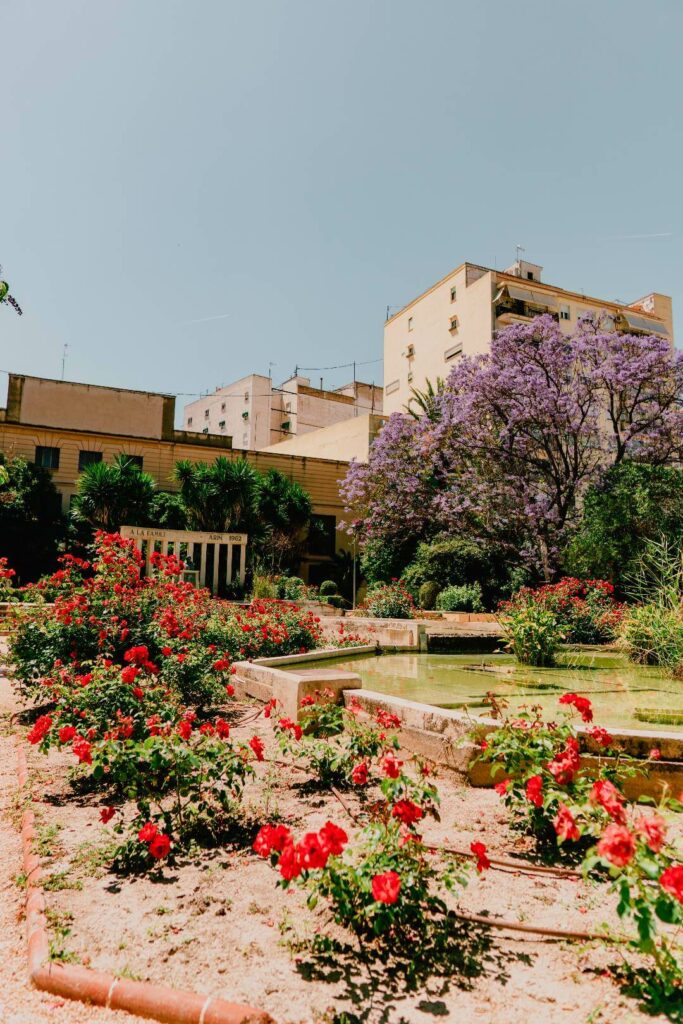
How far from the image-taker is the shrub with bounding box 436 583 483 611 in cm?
1751

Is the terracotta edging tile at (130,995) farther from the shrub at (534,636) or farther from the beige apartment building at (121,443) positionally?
the beige apartment building at (121,443)

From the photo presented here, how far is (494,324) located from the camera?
101 feet

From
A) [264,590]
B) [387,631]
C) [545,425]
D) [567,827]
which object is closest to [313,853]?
[567,827]

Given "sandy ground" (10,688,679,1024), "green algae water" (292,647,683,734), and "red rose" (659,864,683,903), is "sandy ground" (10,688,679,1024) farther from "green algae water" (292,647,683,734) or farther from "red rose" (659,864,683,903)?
"green algae water" (292,647,683,734)

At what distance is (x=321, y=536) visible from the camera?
2697 cm

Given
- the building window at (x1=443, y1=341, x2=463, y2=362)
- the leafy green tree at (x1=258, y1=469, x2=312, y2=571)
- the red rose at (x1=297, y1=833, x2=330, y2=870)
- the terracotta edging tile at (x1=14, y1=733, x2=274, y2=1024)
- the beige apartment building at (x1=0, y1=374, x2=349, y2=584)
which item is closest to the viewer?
the terracotta edging tile at (x1=14, y1=733, x2=274, y2=1024)

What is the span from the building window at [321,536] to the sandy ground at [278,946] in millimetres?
23458

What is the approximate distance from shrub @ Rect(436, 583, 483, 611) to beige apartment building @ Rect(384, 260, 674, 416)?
1599 cm

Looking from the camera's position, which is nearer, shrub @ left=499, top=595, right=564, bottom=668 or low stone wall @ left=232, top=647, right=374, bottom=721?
low stone wall @ left=232, top=647, right=374, bottom=721

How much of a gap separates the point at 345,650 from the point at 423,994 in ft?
22.9

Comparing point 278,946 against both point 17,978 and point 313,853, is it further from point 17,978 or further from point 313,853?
point 17,978

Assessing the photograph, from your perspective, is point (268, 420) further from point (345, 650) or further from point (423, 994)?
point (423, 994)

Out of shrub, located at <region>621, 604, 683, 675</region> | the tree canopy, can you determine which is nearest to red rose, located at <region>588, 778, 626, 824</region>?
shrub, located at <region>621, 604, 683, 675</region>

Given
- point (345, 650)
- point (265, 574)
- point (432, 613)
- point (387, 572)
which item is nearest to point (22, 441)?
point (265, 574)
